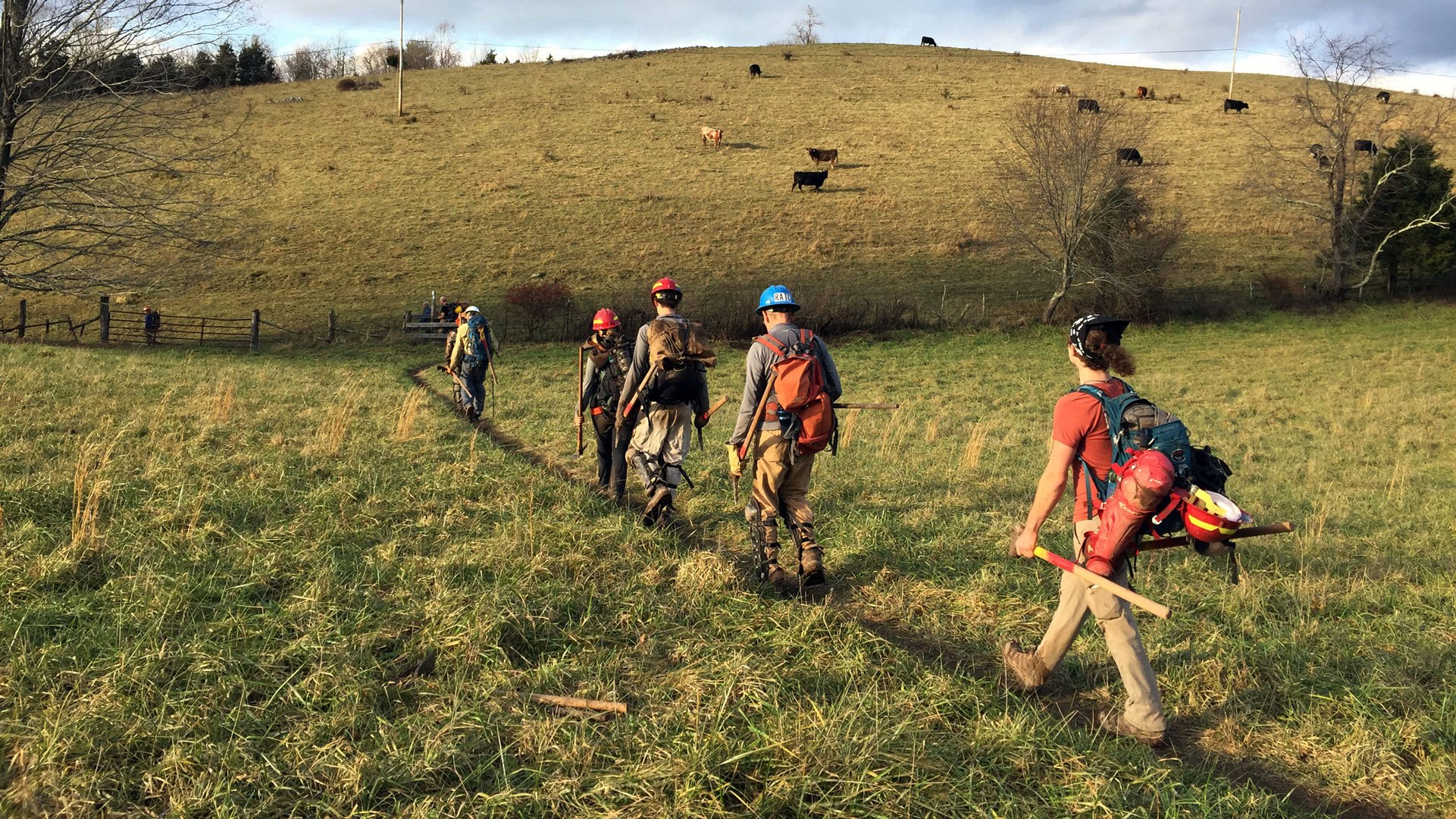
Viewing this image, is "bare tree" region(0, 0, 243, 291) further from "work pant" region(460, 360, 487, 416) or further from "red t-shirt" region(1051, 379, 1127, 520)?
"red t-shirt" region(1051, 379, 1127, 520)

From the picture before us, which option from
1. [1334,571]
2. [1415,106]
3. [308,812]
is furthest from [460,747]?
[1415,106]

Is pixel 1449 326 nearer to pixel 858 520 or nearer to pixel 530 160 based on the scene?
pixel 858 520

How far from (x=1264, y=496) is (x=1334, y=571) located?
11.1 ft

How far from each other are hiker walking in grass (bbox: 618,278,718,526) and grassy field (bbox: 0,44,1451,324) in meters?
14.8

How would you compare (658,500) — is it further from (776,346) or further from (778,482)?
(776,346)

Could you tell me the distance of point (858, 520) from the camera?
7141mm

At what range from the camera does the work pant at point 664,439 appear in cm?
707

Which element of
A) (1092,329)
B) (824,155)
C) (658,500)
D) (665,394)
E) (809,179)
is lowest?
(658,500)

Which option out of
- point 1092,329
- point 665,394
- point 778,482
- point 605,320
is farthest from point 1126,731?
point 605,320

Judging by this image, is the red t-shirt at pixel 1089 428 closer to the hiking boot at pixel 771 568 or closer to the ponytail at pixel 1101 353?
the ponytail at pixel 1101 353

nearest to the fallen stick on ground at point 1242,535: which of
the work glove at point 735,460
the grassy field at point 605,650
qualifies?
the grassy field at point 605,650

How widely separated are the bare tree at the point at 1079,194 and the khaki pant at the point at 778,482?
26841mm

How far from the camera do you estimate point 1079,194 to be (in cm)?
2930

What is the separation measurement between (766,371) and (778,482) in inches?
30.1
